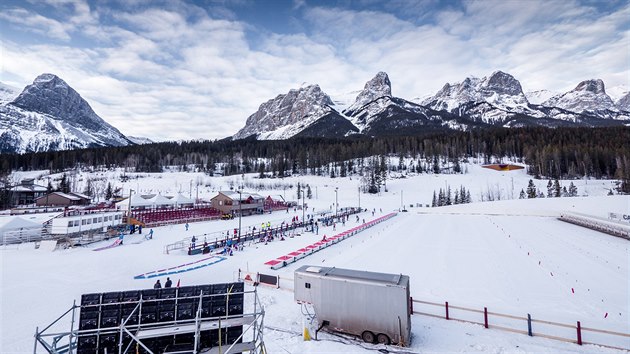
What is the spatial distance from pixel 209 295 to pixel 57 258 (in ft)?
84.5

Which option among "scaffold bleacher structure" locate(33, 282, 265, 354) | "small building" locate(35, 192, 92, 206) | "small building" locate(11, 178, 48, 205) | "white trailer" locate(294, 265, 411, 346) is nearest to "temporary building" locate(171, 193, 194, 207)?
"small building" locate(35, 192, 92, 206)

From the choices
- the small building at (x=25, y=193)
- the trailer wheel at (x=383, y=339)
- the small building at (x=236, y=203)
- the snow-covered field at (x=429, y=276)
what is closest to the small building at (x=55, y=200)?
the small building at (x=25, y=193)

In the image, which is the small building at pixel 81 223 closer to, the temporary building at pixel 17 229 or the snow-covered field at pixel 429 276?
the temporary building at pixel 17 229

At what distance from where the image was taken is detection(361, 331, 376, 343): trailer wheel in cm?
1167

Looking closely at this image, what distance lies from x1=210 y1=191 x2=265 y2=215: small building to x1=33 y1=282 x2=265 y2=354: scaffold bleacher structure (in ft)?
177

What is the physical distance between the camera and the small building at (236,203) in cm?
6500

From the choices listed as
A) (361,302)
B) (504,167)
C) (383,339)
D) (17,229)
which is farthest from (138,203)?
(504,167)

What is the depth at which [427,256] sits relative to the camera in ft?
91.6

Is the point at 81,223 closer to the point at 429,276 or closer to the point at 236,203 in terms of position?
the point at 236,203

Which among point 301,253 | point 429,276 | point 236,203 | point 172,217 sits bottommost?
point 429,276

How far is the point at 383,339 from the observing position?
37.9ft

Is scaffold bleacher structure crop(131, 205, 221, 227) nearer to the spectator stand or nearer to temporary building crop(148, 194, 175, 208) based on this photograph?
temporary building crop(148, 194, 175, 208)

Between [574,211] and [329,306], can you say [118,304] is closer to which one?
[329,306]

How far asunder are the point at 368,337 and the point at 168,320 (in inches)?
285
